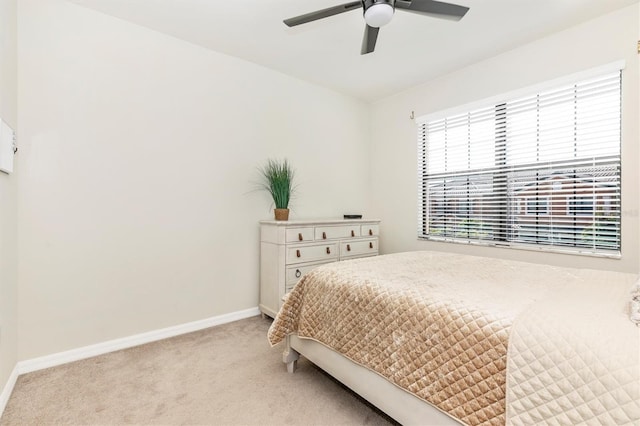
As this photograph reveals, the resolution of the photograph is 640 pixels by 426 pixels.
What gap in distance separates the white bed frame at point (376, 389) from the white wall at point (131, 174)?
1.36 metres

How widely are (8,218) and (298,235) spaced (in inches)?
76.6

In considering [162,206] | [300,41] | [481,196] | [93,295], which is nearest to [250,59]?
[300,41]

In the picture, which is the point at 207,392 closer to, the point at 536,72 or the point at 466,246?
the point at 466,246

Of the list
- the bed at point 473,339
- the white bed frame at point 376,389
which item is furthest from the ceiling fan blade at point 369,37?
the white bed frame at point 376,389

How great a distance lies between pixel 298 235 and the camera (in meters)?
2.81

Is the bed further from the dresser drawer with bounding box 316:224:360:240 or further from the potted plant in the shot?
the potted plant

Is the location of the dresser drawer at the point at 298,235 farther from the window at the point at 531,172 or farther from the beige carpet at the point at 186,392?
the window at the point at 531,172

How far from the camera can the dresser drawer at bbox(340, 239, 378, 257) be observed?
319 centimetres

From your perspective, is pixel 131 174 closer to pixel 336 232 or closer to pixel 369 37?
pixel 336 232

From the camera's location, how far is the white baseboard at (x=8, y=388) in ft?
5.22

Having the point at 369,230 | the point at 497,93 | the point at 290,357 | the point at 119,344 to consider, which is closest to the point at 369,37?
the point at 497,93

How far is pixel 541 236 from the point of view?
2662 mm

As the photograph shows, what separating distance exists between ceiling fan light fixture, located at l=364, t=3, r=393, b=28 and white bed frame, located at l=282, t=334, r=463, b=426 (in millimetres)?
1882

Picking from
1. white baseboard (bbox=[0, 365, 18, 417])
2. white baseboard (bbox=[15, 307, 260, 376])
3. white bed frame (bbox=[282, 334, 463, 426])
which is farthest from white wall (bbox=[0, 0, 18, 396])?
white bed frame (bbox=[282, 334, 463, 426])
